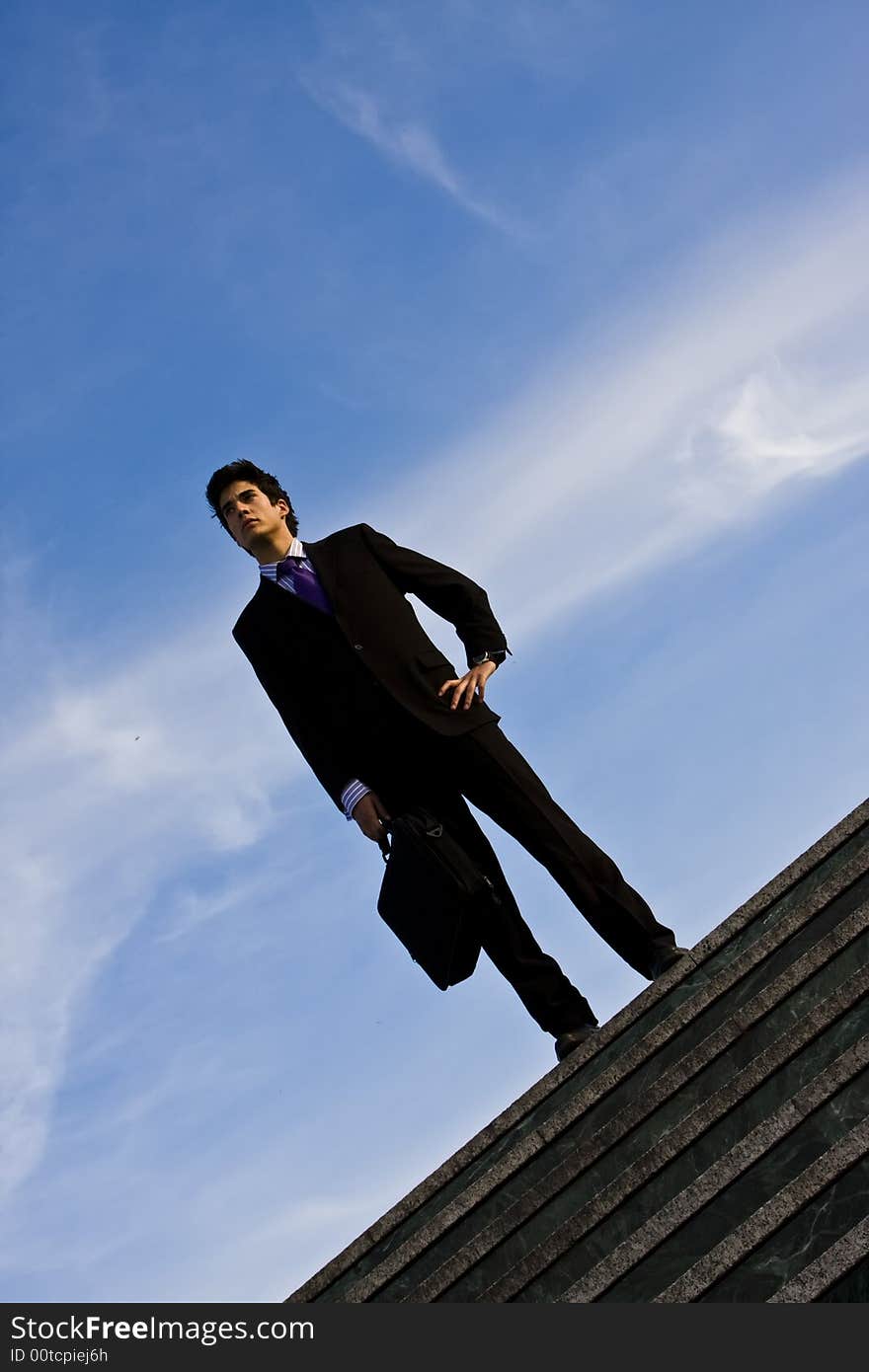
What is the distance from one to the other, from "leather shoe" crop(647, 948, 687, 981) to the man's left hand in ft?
4.23

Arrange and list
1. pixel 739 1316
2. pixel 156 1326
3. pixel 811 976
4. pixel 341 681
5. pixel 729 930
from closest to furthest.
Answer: pixel 739 1316
pixel 156 1326
pixel 811 976
pixel 729 930
pixel 341 681

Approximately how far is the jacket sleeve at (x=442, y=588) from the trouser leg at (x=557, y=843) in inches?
18.9

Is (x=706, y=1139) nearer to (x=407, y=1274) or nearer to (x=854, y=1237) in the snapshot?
(x=854, y=1237)

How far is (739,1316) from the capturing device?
3.62 m

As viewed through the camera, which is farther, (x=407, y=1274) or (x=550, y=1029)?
(x=550, y=1029)

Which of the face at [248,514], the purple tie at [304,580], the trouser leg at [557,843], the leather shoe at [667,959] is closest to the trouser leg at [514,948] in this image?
the trouser leg at [557,843]

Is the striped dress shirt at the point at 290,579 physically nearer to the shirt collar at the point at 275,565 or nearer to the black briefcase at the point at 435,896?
the shirt collar at the point at 275,565

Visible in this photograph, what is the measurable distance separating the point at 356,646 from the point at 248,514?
0.76m

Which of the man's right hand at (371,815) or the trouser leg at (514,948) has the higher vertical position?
the man's right hand at (371,815)

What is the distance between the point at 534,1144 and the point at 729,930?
1.21m

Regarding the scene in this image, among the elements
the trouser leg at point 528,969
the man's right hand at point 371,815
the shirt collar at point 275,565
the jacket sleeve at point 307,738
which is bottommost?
the trouser leg at point 528,969

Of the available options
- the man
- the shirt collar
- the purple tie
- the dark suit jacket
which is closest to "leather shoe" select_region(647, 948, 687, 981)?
the man

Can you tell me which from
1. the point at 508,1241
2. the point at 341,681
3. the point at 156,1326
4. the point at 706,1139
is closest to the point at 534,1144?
the point at 508,1241

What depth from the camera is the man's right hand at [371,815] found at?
631cm
